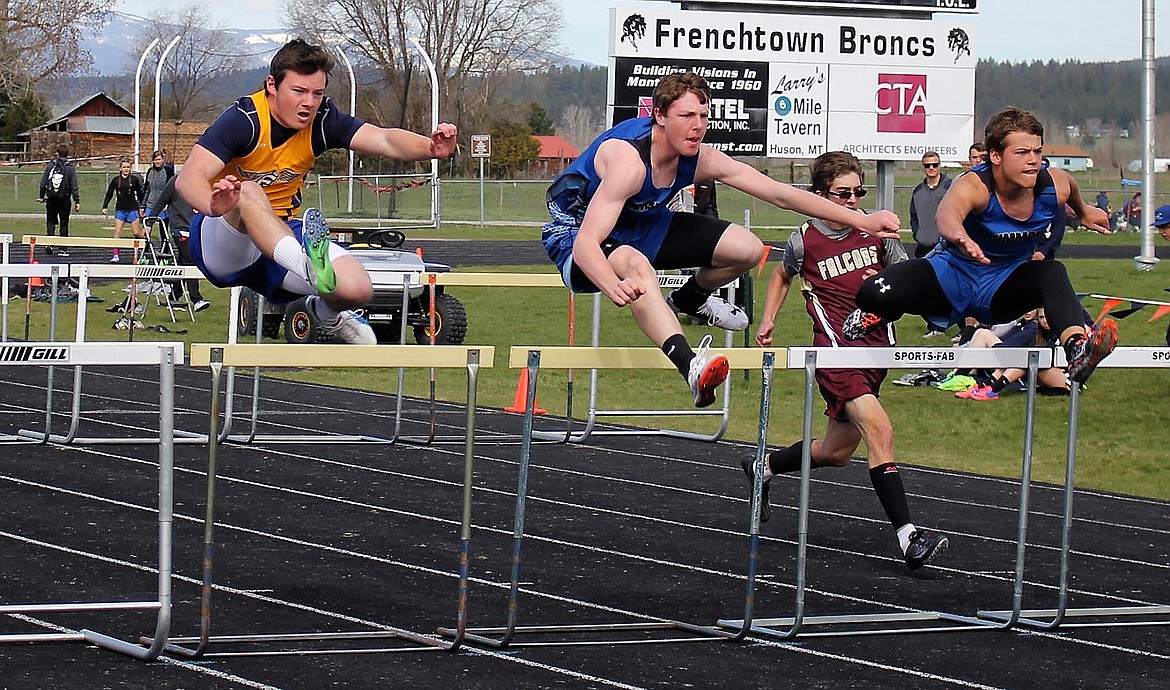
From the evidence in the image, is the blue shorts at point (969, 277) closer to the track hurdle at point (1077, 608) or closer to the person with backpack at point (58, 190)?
the track hurdle at point (1077, 608)

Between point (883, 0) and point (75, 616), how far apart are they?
20.6m

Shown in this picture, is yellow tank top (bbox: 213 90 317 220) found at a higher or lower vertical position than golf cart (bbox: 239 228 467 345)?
higher

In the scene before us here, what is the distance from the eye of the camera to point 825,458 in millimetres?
7832

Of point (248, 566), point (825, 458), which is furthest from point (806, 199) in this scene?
point (248, 566)

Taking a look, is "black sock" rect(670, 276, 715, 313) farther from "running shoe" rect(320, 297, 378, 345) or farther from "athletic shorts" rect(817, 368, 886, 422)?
"running shoe" rect(320, 297, 378, 345)

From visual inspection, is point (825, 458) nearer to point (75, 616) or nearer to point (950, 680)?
point (950, 680)

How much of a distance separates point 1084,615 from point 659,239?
2315 millimetres

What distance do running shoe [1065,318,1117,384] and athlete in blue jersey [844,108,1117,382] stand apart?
0.30 m

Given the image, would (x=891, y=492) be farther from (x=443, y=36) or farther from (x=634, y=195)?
(x=443, y=36)

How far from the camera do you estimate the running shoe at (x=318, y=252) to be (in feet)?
21.8

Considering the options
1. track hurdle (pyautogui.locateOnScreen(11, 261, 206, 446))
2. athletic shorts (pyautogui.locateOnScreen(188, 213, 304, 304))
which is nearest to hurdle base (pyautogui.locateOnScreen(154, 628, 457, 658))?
athletic shorts (pyautogui.locateOnScreen(188, 213, 304, 304))

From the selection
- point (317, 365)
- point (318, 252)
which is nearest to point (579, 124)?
point (318, 252)

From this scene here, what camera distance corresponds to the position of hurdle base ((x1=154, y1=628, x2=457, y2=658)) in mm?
5496

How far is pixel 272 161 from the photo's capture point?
22.7ft
